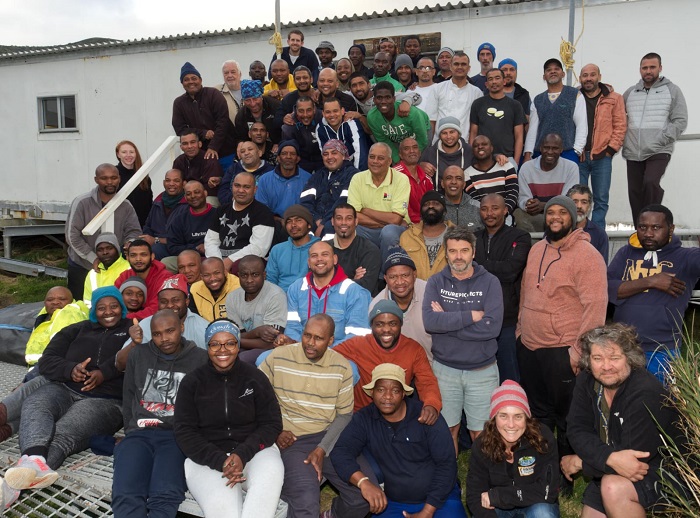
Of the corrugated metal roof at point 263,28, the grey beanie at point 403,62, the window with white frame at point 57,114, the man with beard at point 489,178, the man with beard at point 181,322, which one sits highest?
the corrugated metal roof at point 263,28

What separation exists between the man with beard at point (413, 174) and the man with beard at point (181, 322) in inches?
97.1

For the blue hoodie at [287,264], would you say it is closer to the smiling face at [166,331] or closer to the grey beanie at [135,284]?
the grey beanie at [135,284]

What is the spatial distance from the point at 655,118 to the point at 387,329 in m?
4.60

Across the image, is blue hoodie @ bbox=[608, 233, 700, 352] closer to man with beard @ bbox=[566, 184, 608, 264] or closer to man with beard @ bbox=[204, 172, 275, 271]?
man with beard @ bbox=[566, 184, 608, 264]

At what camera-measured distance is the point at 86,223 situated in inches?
317

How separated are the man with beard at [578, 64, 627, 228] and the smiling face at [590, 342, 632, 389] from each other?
4043 millimetres

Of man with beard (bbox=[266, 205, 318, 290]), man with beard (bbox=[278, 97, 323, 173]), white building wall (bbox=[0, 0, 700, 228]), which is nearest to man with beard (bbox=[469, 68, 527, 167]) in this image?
man with beard (bbox=[278, 97, 323, 173])

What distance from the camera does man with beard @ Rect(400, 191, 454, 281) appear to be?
19.8 feet

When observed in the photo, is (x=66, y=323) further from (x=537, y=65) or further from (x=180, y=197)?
(x=537, y=65)

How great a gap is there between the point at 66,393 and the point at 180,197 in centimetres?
319

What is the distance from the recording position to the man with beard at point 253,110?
351 inches

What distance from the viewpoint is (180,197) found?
823cm

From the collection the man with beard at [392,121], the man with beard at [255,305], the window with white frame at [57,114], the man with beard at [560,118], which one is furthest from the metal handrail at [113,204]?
the window with white frame at [57,114]

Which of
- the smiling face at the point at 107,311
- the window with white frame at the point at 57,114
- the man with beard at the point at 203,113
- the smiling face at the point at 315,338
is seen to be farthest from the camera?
the window with white frame at the point at 57,114
